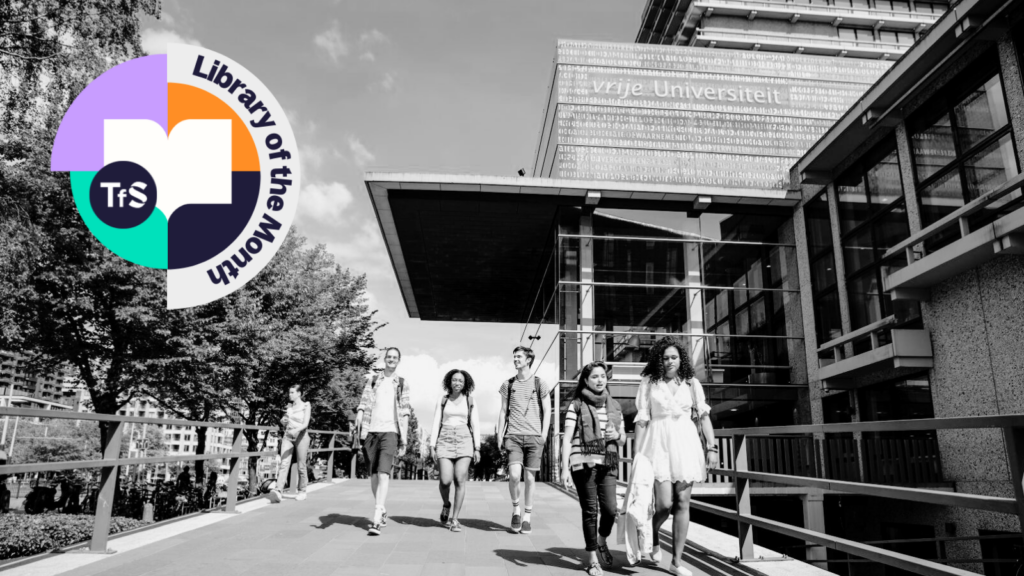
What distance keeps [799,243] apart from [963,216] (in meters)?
7.13

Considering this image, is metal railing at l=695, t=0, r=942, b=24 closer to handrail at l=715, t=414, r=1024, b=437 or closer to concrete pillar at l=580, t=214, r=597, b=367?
concrete pillar at l=580, t=214, r=597, b=367

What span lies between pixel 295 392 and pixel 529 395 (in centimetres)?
498

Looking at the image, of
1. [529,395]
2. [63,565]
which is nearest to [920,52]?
[529,395]

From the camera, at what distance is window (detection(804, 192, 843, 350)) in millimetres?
17578

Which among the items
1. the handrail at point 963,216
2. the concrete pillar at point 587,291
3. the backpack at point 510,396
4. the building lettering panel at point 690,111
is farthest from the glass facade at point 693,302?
the backpack at point 510,396

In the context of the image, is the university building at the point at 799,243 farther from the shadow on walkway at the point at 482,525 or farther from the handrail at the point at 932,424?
the handrail at the point at 932,424

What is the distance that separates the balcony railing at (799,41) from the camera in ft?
161

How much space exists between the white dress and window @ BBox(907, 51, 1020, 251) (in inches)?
369

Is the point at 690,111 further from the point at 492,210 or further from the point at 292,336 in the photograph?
the point at 292,336

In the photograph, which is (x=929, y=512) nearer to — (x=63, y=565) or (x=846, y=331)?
(x=846, y=331)

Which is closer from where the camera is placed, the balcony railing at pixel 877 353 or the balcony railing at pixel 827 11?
the balcony railing at pixel 877 353

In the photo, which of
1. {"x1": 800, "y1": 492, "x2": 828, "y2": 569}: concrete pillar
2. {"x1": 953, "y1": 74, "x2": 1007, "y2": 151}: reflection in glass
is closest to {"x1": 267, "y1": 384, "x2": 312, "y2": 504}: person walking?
{"x1": 800, "y1": 492, "x2": 828, "y2": 569}: concrete pillar

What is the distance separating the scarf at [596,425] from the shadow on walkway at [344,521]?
3.18 m

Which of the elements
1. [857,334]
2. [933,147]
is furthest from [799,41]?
[857,334]
